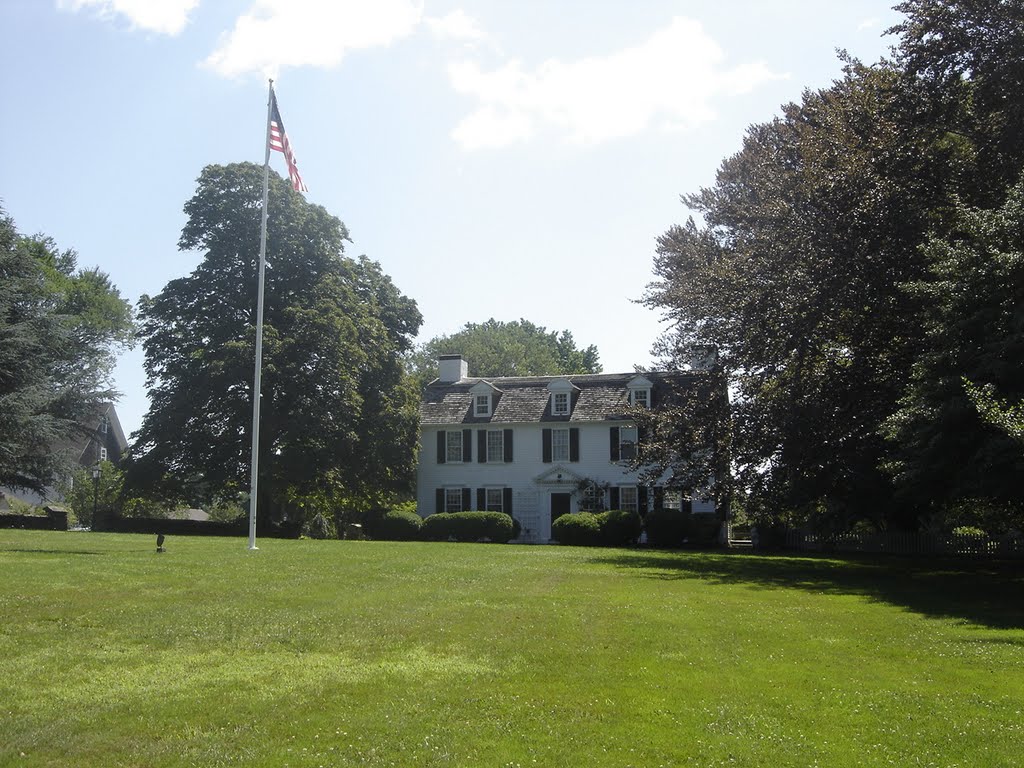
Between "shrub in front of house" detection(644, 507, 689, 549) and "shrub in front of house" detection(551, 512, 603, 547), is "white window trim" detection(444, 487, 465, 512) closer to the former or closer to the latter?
"shrub in front of house" detection(551, 512, 603, 547)

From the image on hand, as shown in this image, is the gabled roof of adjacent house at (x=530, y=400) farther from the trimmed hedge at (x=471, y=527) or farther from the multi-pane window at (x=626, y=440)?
the trimmed hedge at (x=471, y=527)

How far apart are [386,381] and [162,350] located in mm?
9493

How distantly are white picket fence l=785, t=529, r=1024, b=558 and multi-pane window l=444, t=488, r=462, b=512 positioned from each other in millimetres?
16893

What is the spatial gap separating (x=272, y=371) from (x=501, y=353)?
48.9 meters

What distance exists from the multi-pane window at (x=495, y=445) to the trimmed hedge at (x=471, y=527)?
512 cm

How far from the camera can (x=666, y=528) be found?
40.8 meters

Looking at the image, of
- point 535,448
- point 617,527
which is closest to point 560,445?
point 535,448

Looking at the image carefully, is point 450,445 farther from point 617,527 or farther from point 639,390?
point 617,527

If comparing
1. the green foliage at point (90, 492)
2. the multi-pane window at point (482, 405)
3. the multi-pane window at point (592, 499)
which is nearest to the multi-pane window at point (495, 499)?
the multi-pane window at point (482, 405)

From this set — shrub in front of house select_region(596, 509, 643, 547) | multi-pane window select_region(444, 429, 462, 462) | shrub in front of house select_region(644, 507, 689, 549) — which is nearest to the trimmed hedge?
shrub in front of house select_region(596, 509, 643, 547)

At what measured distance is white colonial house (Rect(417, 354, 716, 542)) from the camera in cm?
4634

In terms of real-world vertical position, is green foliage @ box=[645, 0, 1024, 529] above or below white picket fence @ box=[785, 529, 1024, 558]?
above

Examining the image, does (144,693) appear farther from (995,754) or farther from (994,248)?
(994,248)

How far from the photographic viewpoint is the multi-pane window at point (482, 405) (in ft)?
161
